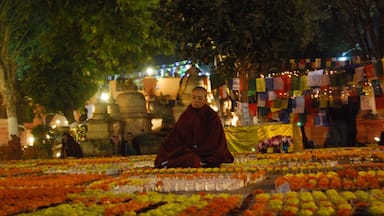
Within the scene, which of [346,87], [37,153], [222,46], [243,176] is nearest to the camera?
[243,176]

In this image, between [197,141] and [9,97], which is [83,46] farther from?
[197,141]

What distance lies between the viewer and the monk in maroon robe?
1159cm

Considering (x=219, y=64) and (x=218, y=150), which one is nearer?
(x=218, y=150)

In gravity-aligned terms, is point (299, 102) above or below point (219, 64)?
below

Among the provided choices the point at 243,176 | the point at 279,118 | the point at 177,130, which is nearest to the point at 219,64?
the point at 279,118

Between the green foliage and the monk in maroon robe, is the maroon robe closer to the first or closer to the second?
the monk in maroon robe

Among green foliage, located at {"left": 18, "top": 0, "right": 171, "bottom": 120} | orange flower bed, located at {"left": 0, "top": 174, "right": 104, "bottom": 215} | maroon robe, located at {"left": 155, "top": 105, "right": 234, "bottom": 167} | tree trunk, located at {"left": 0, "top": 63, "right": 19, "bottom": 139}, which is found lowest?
orange flower bed, located at {"left": 0, "top": 174, "right": 104, "bottom": 215}

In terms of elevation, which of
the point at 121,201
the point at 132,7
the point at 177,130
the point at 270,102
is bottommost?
the point at 121,201

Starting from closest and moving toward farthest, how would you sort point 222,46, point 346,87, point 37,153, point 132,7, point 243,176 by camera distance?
point 243,176, point 222,46, point 132,7, point 346,87, point 37,153

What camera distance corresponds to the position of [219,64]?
2169 cm

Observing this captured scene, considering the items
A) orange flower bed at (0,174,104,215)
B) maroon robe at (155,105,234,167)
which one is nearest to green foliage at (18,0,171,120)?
maroon robe at (155,105,234,167)

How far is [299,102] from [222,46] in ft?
18.5

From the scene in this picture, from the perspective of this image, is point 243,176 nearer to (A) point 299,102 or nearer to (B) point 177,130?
(B) point 177,130

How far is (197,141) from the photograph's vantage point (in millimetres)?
11805
